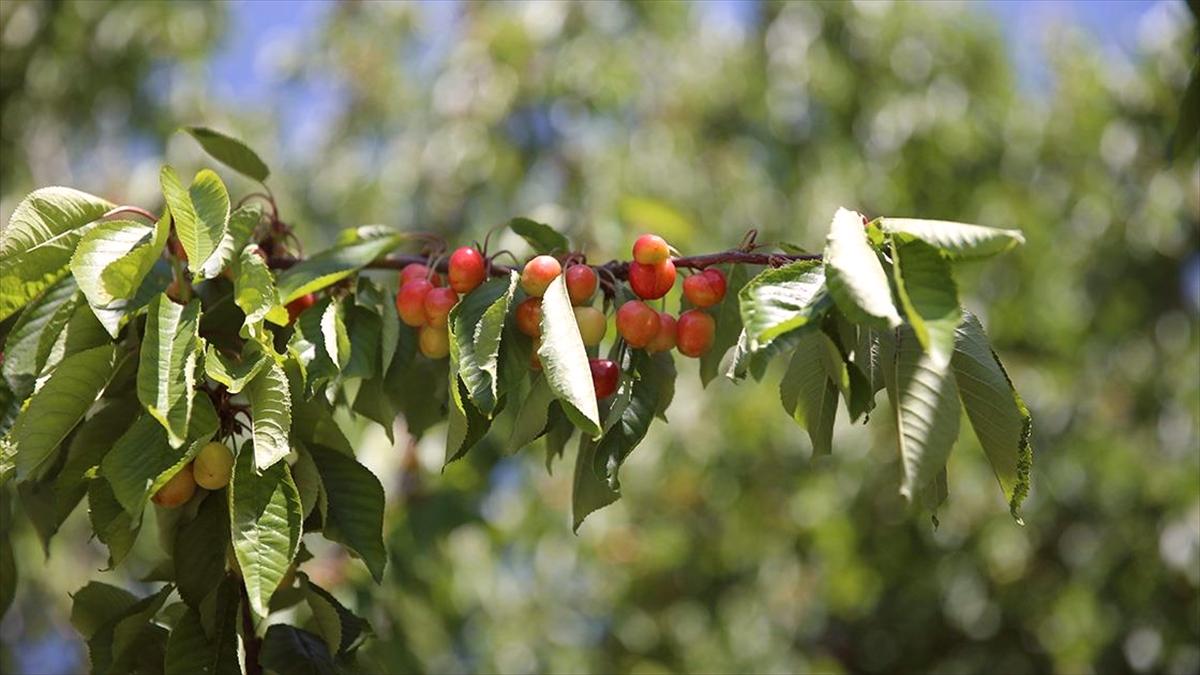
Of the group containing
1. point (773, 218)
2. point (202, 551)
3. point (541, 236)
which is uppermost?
point (541, 236)

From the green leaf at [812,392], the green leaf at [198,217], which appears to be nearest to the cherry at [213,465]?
the green leaf at [198,217]

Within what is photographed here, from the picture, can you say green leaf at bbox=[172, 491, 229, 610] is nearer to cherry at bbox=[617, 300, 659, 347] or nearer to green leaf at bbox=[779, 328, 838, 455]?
cherry at bbox=[617, 300, 659, 347]

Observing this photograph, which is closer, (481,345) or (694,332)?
(481,345)

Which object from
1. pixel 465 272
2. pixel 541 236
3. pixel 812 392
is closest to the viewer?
pixel 812 392

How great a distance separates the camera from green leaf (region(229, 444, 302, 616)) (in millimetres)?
1021

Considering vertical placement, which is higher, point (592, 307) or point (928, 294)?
point (928, 294)

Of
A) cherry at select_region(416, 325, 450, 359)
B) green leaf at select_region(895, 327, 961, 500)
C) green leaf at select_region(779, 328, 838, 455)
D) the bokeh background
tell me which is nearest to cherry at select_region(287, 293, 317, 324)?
cherry at select_region(416, 325, 450, 359)

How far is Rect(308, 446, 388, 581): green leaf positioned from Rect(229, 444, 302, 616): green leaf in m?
0.13

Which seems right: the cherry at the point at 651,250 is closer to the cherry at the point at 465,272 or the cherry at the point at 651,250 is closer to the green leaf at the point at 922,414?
the cherry at the point at 465,272

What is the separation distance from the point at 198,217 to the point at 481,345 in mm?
294

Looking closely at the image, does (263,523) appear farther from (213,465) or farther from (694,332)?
(694,332)

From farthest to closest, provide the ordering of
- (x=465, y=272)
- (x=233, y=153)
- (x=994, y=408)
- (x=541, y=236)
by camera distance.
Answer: (x=233, y=153) < (x=541, y=236) < (x=465, y=272) < (x=994, y=408)

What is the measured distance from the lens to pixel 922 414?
3.18 ft

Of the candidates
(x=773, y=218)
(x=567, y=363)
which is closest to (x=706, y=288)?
(x=567, y=363)
